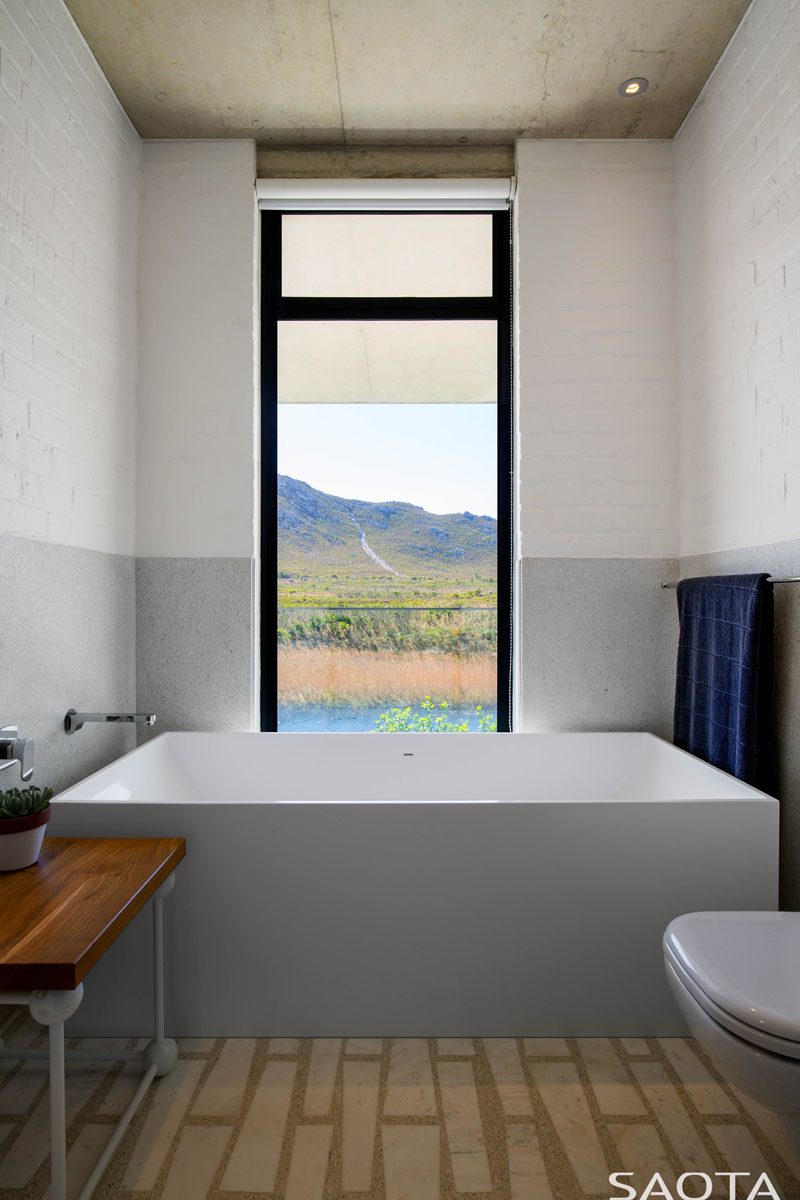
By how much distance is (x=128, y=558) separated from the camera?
265cm

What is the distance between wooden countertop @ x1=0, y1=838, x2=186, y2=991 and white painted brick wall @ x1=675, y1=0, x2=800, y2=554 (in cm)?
181

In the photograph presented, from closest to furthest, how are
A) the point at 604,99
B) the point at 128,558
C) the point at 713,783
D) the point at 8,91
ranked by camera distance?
1. the point at 8,91
2. the point at 713,783
3. the point at 604,99
4. the point at 128,558

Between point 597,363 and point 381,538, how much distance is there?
1.06m

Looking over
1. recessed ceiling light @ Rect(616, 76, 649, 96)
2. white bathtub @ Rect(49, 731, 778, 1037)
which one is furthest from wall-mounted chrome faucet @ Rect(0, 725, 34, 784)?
recessed ceiling light @ Rect(616, 76, 649, 96)

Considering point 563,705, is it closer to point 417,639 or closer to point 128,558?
point 417,639

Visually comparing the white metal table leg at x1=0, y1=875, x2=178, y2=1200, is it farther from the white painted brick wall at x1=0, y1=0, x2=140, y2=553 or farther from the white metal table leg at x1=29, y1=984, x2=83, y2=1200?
the white painted brick wall at x1=0, y1=0, x2=140, y2=553

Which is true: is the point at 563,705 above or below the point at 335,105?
below

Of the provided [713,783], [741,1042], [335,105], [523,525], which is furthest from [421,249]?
[741,1042]

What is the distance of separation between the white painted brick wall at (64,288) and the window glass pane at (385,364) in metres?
0.64

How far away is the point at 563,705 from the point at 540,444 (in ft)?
3.25

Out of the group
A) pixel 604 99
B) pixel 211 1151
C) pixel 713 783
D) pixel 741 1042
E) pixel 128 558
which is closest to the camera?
pixel 741 1042

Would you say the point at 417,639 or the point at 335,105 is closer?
the point at 335,105

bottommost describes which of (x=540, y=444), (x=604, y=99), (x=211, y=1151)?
(x=211, y=1151)

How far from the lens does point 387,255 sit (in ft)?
9.35
